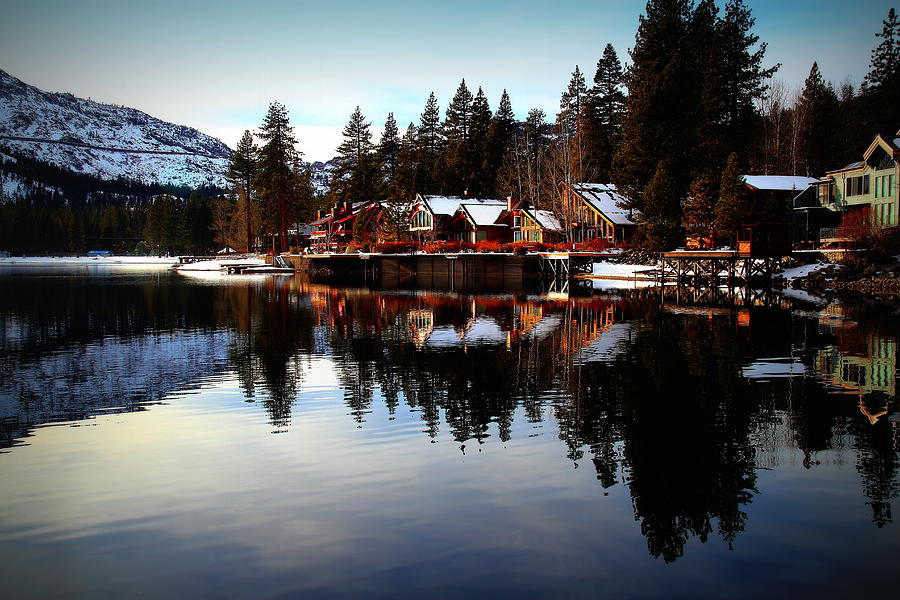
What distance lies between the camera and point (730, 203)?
5719 centimetres

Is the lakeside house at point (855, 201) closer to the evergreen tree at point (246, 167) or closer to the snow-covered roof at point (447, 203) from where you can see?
the snow-covered roof at point (447, 203)

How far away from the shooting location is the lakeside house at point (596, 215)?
75.7 m

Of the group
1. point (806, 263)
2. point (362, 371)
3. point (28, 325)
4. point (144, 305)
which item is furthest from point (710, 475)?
point (806, 263)

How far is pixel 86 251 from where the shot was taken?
632 ft

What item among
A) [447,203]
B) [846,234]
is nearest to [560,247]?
[447,203]

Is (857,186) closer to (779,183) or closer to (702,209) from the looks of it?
(779,183)

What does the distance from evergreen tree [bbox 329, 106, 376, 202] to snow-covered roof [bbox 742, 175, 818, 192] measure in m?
67.3

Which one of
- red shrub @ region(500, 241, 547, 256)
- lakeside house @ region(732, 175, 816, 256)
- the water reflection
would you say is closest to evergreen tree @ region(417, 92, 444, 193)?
red shrub @ region(500, 241, 547, 256)

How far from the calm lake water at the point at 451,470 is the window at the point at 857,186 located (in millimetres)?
38526

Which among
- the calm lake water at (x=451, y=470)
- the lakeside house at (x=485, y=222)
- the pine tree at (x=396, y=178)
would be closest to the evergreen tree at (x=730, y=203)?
the calm lake water at (x=451, y=470)

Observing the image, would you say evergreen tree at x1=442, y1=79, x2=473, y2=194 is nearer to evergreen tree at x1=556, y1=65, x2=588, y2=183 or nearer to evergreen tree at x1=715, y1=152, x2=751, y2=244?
evergreen tree at x1=556, y1=65, x2=588, y2=183

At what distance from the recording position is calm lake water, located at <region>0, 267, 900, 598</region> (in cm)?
788

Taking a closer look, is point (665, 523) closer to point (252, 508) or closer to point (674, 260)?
point (252, 508)

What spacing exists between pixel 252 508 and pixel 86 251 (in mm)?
207777
